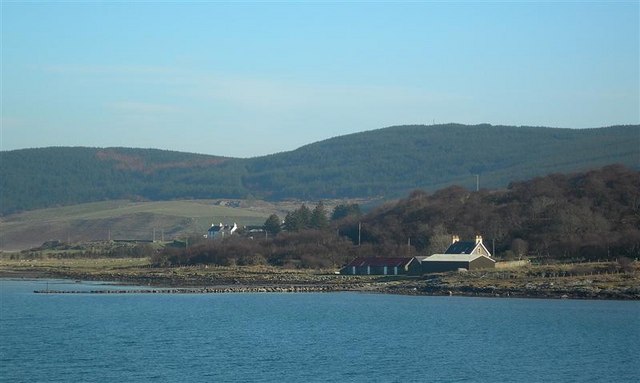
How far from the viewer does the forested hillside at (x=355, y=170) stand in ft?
514

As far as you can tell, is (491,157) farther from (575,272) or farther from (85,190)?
(575,272)

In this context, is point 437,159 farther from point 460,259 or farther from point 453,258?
point 460,259

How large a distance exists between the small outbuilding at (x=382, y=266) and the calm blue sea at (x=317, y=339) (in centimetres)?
1087

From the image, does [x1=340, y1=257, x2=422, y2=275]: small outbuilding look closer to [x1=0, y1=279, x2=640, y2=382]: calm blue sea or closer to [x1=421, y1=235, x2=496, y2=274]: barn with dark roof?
[x1=421, y1=235, x2=496, y2=274]: barn with dark roof

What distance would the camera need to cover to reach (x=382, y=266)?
209 ft

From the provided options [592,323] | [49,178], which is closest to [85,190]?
[49,178]

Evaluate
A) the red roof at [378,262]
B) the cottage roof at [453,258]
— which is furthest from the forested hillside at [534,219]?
the red roof at [378,262]

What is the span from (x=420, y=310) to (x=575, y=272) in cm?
1287

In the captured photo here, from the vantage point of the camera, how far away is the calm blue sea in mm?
28328

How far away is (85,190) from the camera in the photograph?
184125mm

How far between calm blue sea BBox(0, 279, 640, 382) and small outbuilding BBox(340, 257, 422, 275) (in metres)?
10.9

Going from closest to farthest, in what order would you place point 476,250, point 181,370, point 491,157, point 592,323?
point 181,370
point 592,323
point 476,250
point 491,157

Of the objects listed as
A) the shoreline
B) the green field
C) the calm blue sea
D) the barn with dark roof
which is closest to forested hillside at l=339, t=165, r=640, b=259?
the barn with dark roof

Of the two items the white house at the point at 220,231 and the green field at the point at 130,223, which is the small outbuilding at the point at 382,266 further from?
the green field at the point at 130,223
